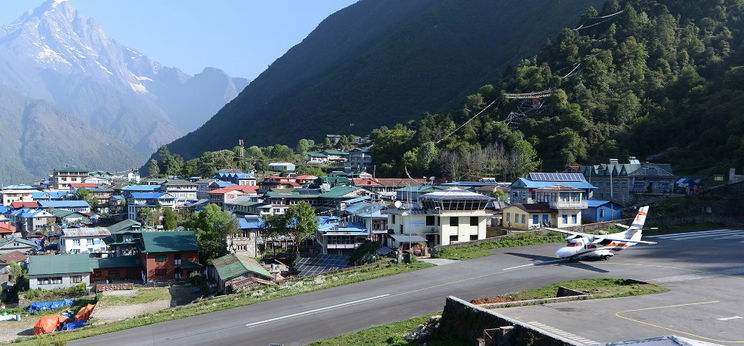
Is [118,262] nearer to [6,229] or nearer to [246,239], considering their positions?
[246,239]

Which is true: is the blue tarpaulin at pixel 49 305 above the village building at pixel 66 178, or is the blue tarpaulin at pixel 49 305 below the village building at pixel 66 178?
below

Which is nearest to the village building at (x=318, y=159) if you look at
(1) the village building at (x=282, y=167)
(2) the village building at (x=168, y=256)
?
(1) the village building at (x=282, y=167)

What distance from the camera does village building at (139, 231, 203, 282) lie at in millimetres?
41844

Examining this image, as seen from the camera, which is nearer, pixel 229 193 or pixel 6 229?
pixel 6 229

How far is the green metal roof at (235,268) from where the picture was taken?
1321 inches

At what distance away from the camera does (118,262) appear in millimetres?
44094

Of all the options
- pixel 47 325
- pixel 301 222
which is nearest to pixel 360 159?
pixel 301 222

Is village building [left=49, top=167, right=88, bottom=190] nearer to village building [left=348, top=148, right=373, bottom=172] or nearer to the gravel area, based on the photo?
village building [left=348, top=148, right=373, bottom=172]

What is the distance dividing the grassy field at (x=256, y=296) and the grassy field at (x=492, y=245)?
8.83 feet

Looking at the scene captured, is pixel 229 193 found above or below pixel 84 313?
above

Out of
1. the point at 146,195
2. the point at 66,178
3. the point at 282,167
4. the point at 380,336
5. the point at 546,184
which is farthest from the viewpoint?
the point at 66,178

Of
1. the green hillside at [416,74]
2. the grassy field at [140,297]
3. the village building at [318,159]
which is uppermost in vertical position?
the green hillside at [416,74]

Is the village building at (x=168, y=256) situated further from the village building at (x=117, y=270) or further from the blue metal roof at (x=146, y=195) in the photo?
the blue metal roof at (x=146, y=195)

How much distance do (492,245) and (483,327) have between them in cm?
1918
